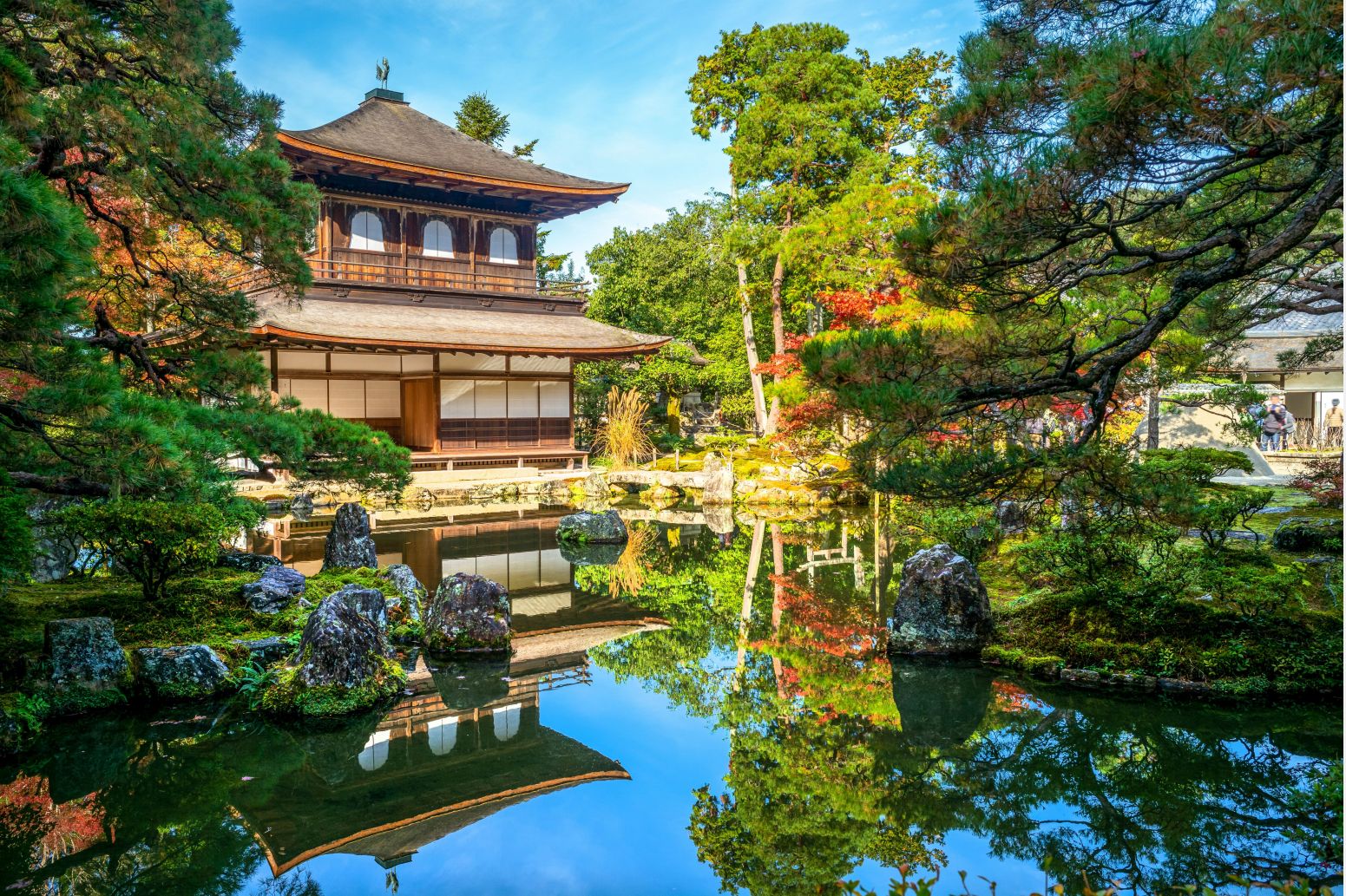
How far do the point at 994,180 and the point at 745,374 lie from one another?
1689 centimetres

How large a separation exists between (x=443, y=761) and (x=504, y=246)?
1529 cm

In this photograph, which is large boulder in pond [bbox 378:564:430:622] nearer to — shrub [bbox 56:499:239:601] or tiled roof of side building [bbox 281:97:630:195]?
shrub [bbox 56:499:239:601]

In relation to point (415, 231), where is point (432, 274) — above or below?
below

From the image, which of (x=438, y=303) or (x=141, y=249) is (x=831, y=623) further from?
(x=438, y=303)

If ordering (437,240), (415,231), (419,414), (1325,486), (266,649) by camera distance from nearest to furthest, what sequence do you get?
(266,649) < (1325,486) < (419,414) < (415,231) < (437,240)

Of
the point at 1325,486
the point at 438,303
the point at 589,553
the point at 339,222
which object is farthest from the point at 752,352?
the point at 1325,486

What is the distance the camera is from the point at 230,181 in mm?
5047

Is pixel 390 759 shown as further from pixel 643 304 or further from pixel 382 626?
pixel 643 304

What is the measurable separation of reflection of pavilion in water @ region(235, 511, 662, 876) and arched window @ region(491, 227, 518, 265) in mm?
12533

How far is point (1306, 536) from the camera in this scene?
6914mm

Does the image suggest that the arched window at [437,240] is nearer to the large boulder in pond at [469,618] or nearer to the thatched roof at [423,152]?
the thatched roof at [423,152]

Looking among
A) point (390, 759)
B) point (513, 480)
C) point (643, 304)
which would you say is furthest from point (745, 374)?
point (390, 759)

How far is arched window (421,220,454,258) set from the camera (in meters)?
16.9

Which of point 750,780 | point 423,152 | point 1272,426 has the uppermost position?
point 423,152
